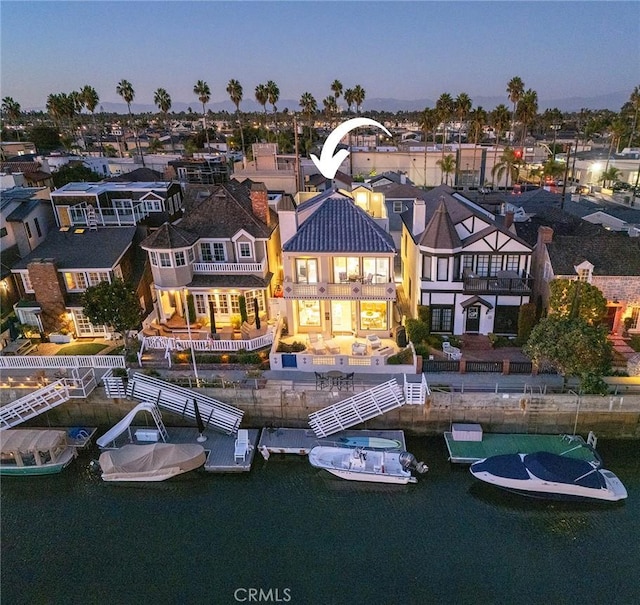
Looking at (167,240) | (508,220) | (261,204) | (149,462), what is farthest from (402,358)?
(167,240)

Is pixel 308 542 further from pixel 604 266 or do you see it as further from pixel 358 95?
pixel 358 95

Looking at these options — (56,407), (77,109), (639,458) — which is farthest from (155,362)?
(77,109)

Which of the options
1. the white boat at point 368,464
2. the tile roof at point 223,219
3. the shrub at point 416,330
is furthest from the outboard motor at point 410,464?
the tile roof at point 223,219

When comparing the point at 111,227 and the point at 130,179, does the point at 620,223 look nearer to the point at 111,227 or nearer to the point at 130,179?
the point at 111,227

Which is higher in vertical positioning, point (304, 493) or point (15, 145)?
point (15, 145)

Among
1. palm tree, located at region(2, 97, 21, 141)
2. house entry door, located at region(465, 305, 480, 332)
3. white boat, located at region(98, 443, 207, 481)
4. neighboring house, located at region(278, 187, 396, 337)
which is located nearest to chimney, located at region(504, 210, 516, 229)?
house entry door, located at region(465, 305, 480, 332)
